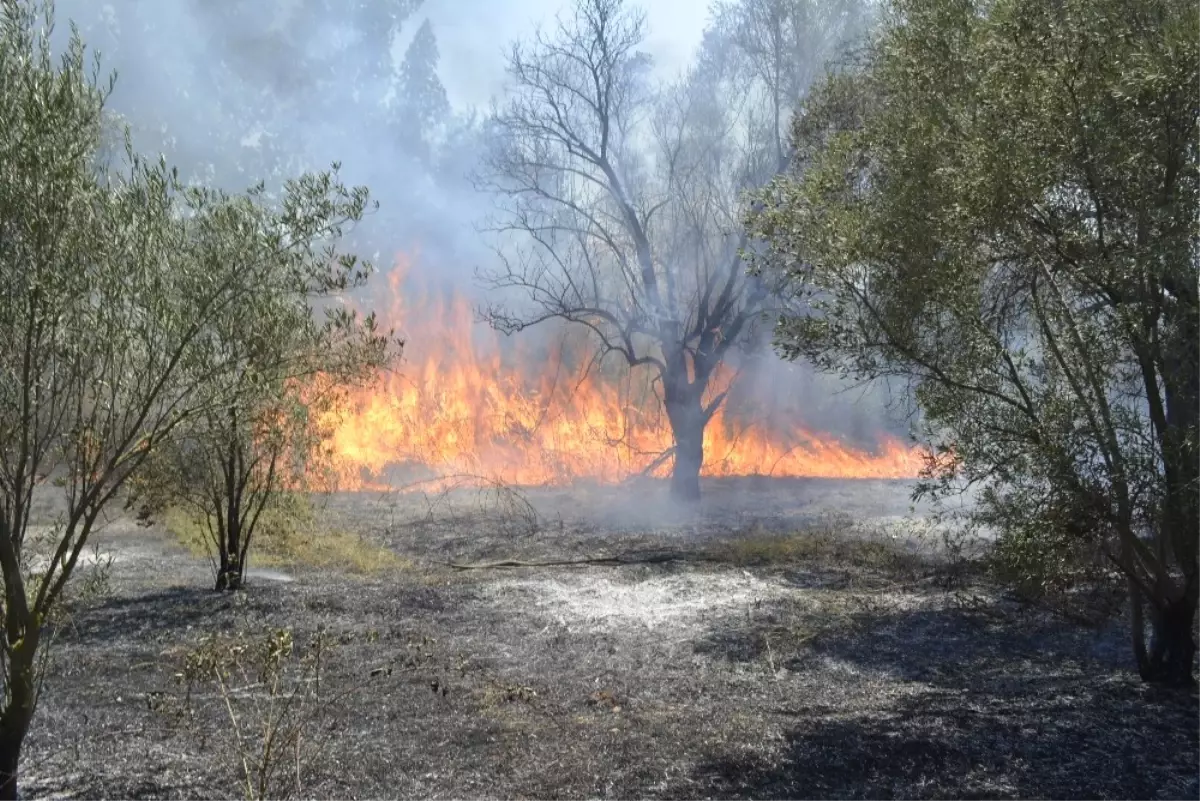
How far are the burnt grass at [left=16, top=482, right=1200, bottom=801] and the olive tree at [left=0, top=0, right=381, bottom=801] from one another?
7.10 feet

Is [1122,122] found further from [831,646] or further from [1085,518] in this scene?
[831,646]

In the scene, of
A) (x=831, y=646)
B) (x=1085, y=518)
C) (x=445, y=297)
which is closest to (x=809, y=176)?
(x=1085, y=518)

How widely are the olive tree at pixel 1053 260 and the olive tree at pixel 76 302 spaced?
6.05 m

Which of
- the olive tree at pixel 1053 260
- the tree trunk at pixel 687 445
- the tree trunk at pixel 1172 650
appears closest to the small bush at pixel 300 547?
the olive tree at pixel 1053 260

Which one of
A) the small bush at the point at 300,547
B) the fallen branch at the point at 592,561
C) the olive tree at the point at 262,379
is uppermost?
the olive tree at the point at 262,379

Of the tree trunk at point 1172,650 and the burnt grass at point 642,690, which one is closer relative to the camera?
the burnt grass at point 642,690

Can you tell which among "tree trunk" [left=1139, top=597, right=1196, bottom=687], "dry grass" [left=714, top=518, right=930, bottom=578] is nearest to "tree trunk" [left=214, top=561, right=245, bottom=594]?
"dry grass" [left=714, top=518, right=930, bottom=578]

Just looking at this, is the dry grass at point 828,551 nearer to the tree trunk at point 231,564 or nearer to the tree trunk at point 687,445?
the tree trunk at point 687,445

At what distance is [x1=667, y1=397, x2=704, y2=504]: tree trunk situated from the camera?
28.1 metres

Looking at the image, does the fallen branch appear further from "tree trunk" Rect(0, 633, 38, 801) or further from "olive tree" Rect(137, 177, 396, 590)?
"tree trunk" Rect(0, 633, 38, 801)

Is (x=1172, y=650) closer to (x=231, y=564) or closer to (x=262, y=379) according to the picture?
(x=262, y=379)

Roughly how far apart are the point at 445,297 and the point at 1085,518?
1362 inches

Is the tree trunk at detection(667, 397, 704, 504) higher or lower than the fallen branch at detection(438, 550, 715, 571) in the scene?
higher

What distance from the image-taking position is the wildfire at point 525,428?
107ft
